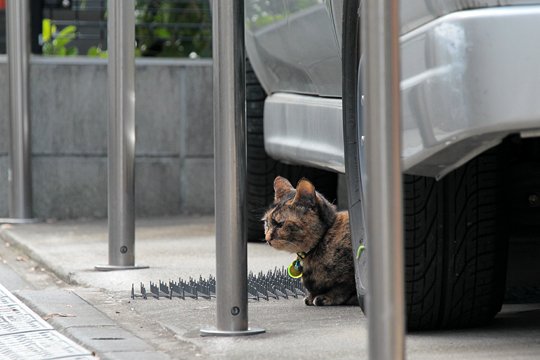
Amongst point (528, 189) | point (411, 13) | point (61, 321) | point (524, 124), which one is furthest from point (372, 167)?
point (61, 321)

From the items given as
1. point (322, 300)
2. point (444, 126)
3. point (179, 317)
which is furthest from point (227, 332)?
point (444, 126)

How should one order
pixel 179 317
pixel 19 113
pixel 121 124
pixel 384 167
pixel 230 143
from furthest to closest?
pixel 19 113, pixel 121 124, pixel 179 317, pixel 230 143, pixel 384 167

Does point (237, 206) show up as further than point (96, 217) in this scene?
No

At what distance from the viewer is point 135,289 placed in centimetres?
532

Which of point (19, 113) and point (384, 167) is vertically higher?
point (384, 167)

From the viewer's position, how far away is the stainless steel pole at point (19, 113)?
320 inches

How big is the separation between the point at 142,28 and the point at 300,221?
5282mm

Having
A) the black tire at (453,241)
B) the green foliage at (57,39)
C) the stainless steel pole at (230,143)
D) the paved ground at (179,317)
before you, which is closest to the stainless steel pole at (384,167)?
the paved ground at (179,317)

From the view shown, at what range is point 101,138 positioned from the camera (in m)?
8.52

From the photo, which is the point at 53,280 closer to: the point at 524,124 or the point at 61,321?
the point at 61,321

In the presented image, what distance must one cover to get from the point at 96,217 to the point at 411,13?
5295 millimetres

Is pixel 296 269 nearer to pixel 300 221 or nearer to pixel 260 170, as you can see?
pixel 300 221

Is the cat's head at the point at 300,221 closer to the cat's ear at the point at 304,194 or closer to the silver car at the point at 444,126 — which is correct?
the cat's ear at the point at 304,194

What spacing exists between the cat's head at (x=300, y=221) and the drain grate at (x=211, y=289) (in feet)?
1.01
